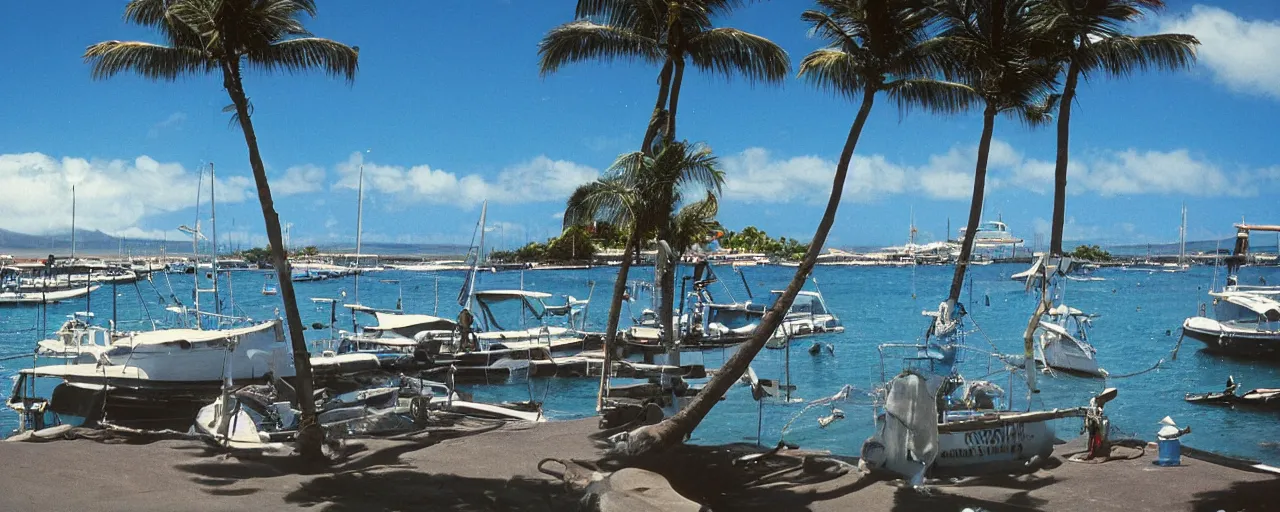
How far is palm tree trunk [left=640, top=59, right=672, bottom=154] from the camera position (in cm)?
2064

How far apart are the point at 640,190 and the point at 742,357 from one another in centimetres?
600

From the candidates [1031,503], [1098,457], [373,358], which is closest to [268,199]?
[1031,503]

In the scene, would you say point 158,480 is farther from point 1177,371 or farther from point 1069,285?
point 1069,285

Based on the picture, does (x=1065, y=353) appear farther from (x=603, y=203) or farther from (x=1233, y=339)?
(x=603, y=203)

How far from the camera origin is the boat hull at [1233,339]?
39969 mm

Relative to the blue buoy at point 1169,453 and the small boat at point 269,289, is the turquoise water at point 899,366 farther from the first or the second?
the blue buoy at point 1169,453

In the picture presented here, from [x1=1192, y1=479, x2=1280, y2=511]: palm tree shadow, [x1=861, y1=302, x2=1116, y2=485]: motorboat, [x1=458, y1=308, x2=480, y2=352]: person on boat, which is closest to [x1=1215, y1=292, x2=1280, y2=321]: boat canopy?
[x1=861, y1=302, x2=1116, y2=485]: motorboat

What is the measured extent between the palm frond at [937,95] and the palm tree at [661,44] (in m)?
2.59

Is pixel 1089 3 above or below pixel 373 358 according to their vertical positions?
above

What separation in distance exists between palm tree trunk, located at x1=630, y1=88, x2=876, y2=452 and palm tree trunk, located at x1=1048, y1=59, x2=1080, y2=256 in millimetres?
7394

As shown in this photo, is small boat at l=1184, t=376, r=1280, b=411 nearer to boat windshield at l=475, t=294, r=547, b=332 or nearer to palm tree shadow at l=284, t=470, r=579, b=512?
palm tree shadow at l=284, t=470, r=579, b=512

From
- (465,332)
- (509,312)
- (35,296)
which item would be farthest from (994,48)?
(35,296)

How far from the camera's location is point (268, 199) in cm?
1498

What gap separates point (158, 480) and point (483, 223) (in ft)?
96.7
